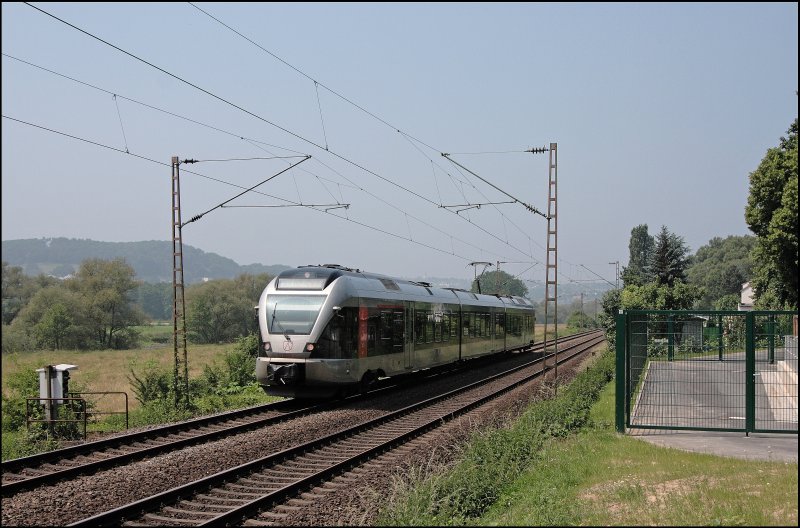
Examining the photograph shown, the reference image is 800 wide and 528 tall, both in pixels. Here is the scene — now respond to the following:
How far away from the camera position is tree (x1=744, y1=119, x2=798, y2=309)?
25641 millimetres

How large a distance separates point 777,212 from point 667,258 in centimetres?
3653

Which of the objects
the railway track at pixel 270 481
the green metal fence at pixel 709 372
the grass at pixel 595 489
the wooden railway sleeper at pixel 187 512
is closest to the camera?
the grass at pixel 595 489

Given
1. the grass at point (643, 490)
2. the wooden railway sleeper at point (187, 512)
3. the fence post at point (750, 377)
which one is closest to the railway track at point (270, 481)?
the wooden railway sleeper at point (187, 512)

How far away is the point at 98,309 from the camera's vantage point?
58562mm

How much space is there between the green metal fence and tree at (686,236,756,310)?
390ft

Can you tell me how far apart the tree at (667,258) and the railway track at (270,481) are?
46.9 meters

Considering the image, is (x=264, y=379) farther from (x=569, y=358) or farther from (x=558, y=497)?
(x=569, y=358)

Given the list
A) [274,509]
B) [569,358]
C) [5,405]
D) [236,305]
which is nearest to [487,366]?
[569,358]

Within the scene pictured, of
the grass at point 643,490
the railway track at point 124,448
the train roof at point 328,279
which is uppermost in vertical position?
the train roof at point 328,279

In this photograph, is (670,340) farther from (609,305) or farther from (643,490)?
(609,305)

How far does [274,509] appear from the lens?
10094 mm

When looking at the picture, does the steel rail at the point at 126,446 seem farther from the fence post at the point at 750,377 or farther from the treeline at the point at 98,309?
the fence post at the point at 750,377

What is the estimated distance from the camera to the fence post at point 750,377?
12.6m

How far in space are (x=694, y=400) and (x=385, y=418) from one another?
23.1ft
